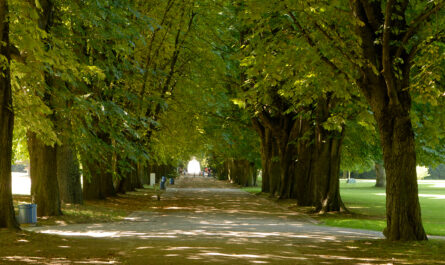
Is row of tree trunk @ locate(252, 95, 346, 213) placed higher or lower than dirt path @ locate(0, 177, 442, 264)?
higher

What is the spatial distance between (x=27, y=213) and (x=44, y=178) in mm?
2008

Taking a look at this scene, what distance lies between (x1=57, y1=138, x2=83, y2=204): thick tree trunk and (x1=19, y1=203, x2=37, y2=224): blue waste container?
4.91 metres

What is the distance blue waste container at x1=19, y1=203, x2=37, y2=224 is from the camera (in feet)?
48.3

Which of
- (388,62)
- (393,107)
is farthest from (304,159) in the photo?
(388,62)

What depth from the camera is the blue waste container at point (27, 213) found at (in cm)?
1472

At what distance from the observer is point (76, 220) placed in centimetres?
1658

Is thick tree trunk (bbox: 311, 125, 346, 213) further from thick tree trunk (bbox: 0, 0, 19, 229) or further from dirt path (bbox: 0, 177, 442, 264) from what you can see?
thick tree trunk (bbox: 0, 0, 19, 229)

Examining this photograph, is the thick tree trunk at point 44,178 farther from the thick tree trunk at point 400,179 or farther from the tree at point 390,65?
the thick tree trunk at point 400,179

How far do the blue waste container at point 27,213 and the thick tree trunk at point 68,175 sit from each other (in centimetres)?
491

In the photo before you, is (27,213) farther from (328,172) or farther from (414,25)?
(328,172)

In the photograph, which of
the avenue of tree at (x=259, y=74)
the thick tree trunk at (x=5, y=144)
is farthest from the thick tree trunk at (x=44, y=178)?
the thick tree trunk at (x=5, y=144)

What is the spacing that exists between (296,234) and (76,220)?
6.94m

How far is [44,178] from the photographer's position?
16641 mm

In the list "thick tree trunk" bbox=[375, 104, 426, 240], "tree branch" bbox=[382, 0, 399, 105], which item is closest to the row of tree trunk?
"thick tree trunk" bbox=[375, 104, 426, 240]
